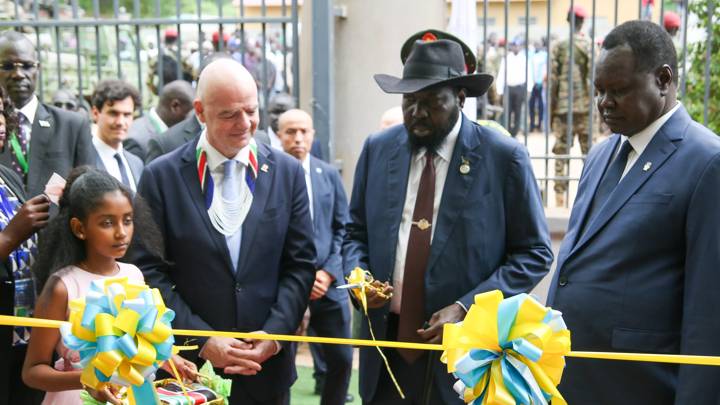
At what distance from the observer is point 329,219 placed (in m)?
6.96

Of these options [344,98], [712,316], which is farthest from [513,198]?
[344,98]

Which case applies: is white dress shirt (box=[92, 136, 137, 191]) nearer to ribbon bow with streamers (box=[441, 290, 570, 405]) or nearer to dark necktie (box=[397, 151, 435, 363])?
dark necktie (box=[397, 151, 435, 363])

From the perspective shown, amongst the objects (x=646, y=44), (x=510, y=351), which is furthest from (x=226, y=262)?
(x=646, y=44)

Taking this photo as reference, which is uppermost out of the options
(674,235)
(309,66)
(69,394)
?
(309,66)

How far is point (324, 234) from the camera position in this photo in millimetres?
6836

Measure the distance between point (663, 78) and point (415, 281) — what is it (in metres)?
1.42

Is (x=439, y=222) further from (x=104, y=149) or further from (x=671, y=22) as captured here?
(x=671, y=22)

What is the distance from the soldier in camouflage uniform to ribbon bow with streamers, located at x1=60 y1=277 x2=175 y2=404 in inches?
205

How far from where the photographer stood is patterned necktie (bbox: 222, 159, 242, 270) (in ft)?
15.0

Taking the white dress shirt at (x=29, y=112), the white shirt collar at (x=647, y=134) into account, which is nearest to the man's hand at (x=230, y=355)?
the white dress shirt at (x=29, y=112)

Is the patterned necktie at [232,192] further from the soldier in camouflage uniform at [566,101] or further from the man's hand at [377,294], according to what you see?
the soldier in camouflage uniform at [566,101]

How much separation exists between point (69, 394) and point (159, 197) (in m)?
1.02

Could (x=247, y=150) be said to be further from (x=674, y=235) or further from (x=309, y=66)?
(x=309, y=66)

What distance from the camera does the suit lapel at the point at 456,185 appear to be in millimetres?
4418
